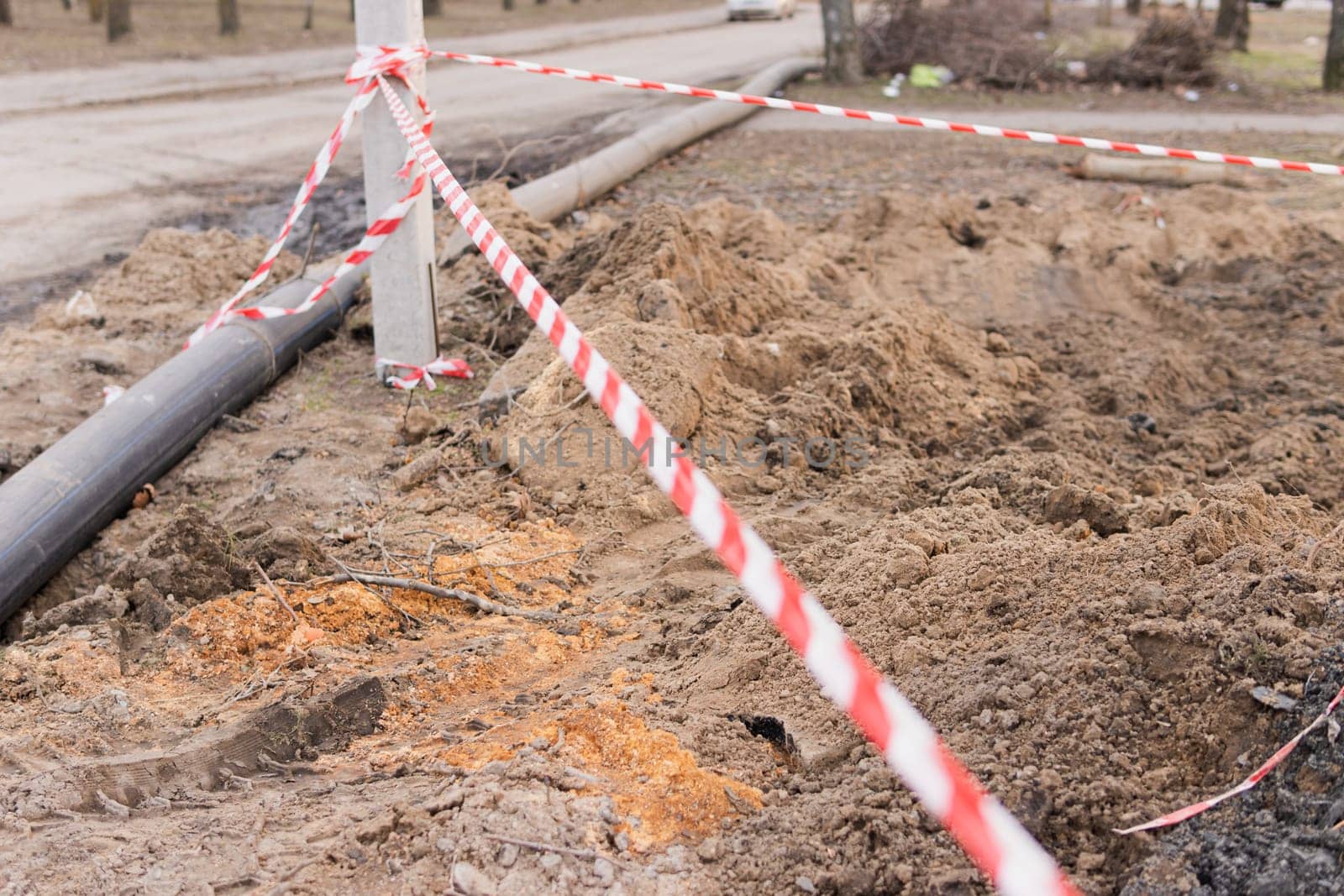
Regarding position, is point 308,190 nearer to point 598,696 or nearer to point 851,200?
point 598,696

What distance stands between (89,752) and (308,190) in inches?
128

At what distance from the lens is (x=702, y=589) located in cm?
400

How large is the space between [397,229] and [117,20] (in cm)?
1881

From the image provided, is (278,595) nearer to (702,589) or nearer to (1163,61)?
(702,589)

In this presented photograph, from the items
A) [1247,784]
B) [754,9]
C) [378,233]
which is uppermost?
[754,9]

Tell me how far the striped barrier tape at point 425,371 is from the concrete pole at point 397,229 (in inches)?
1.4

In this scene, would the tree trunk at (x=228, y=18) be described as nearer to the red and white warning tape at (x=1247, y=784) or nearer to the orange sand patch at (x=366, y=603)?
the orange sand patch at (x=366, y=603)

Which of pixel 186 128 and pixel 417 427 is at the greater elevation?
pixel 186 128

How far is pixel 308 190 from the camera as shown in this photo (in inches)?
219

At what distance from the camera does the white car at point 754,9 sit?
3303cm

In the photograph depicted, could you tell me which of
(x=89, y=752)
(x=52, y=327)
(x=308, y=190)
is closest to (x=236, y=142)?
(x=52, y=327)

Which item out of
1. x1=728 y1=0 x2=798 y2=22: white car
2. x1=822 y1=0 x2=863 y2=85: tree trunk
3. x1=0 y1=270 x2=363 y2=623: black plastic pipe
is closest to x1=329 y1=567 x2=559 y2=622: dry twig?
x1=0 y1=270 x2=363 y2=623: black plastic pipe

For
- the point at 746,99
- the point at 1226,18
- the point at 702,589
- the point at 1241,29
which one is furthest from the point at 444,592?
the point at 1241,29

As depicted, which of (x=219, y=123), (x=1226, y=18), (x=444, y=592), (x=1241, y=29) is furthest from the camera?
(x=1241, y=29)
